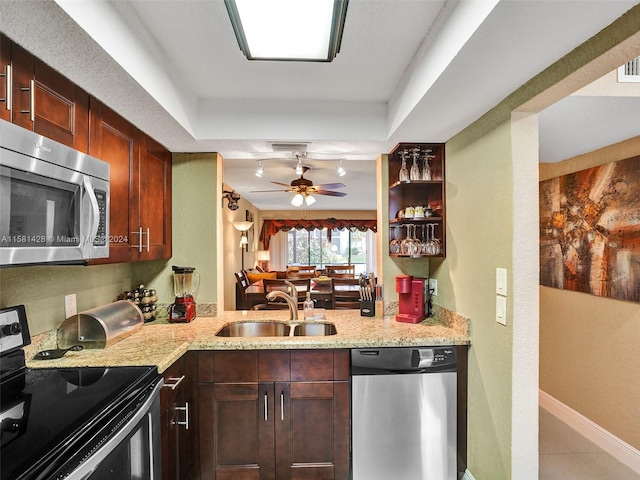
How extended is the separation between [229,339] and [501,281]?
1461 mm

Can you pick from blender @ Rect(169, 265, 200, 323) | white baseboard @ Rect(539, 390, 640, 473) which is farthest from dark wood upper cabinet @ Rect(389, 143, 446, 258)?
white baseboard @ Rect(539, 390, 640, 473)

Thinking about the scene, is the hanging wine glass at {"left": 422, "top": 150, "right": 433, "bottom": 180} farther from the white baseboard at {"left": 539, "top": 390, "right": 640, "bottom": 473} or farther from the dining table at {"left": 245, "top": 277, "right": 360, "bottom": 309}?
the dining table at {"left": 245, "top": 277, "right": 360, "bottom": 309}

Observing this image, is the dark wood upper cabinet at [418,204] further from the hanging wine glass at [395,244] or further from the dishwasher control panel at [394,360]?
the dishwasher control panel at [394,360]

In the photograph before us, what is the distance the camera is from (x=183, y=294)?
257 centimetres

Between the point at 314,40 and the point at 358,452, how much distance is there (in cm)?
204

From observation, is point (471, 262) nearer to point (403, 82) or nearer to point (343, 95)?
point (403, 82)

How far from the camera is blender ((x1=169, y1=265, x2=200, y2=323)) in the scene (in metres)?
2.44

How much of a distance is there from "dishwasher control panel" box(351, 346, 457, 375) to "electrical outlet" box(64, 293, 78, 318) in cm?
152

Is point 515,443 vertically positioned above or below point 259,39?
below

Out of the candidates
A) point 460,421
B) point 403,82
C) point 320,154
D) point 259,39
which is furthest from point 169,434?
point 403,82

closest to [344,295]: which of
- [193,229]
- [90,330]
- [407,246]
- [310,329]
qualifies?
[310,329]

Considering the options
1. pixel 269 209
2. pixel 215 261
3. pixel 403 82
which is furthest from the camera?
pixel 269 209

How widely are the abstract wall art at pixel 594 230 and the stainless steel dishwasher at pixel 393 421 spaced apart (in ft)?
4.82

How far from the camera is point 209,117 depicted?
89.7 inches
